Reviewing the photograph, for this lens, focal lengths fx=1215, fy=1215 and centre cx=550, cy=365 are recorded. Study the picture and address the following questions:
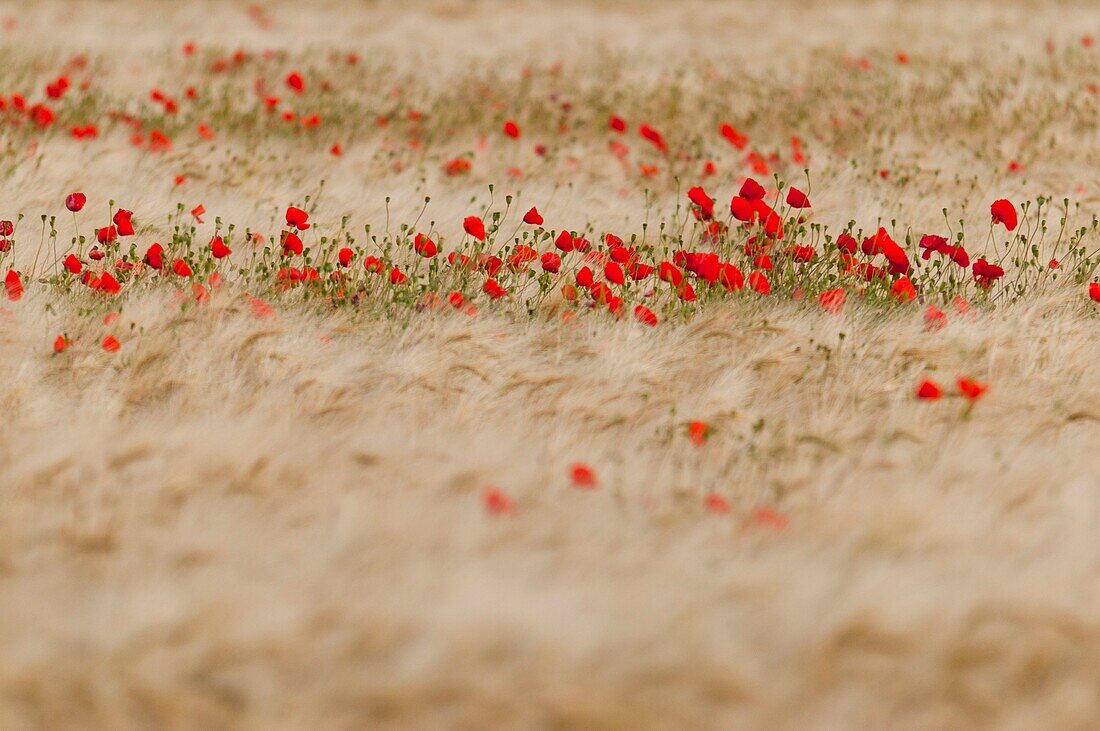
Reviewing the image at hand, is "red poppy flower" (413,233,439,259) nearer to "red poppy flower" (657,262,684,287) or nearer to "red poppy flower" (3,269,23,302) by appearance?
"red poppy flower" (657,262,684,287)

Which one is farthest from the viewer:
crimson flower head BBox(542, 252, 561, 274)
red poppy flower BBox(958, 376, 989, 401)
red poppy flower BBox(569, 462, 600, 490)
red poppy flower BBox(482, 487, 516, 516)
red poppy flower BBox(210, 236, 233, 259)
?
crimson flower head BBox(542, 252, 561, 274)

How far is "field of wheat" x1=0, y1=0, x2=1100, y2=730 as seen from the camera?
2.40 meters

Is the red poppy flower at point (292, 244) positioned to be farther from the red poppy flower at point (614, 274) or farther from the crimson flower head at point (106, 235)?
Result: the red poppy flower at point (614, 274)

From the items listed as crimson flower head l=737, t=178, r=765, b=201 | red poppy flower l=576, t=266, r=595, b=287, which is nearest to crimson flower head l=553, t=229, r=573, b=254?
red poppy flower l=576, t=266, r=595, b=287

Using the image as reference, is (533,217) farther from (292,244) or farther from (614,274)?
(292,244)

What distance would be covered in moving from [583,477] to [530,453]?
0.87 feet

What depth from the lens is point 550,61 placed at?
1026 centimetres

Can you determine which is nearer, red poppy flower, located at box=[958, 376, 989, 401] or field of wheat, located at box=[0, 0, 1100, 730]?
field of wheat, located at box=[0, 0, 1100, 730]

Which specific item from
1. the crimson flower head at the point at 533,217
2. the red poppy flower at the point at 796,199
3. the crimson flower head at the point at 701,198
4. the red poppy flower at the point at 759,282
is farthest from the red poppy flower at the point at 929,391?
the crimson flower head at the point at 533,217

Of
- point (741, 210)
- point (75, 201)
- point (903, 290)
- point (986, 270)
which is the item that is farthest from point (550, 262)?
point (75, 201)

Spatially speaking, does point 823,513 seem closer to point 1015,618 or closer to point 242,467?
point 1015,618

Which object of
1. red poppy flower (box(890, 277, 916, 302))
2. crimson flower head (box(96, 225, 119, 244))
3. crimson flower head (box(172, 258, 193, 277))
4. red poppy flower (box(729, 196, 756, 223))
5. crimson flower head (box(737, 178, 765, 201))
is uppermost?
crimson flower head (box(737, 178, 765, 201))

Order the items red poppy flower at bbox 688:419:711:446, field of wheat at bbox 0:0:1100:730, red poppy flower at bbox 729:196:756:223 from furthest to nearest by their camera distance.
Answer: red poppy flower at bbox 729:196:756:223
red poppy flower at bbox 688:419:711:446
field of wheat at bbox 0:0:1100:730

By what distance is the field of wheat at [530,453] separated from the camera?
2398mm
